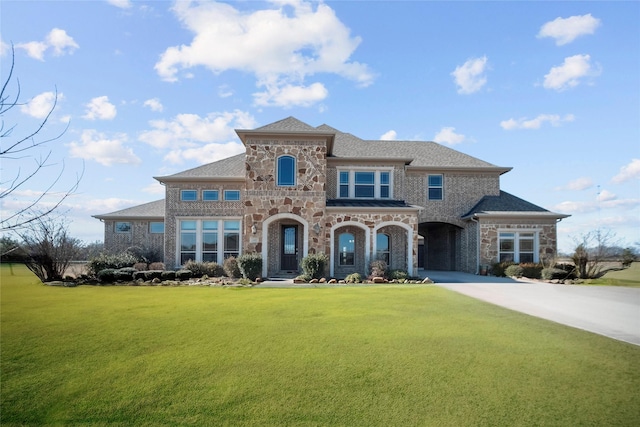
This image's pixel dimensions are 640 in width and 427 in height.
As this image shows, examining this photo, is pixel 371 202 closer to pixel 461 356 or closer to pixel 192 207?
pixel 192 207

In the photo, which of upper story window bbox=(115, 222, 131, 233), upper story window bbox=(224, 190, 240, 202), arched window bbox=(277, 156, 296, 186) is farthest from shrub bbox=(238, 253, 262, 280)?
upper story window bbox=(115, 222, 131, 233)

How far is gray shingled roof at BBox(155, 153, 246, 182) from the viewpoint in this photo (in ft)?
76.5

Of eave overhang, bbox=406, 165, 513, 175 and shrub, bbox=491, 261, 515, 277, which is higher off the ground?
eave overhang, bbox=406, 165, 513, 175

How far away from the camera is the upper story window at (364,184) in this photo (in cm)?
2317

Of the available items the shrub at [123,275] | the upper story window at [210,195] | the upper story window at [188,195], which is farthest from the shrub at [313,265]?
the upper story window at [188,195]

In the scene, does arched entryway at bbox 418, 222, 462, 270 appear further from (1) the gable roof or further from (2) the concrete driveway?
(2) the concrete driveway

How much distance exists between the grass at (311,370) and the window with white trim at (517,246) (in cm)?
1494

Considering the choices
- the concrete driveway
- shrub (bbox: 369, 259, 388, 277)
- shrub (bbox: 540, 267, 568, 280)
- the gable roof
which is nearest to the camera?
the concrete driveway

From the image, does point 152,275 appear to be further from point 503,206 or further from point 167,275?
point 503,206

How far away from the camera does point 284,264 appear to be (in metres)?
22.2

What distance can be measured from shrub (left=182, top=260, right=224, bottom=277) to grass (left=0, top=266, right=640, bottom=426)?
10.8m

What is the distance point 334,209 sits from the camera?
20.8m

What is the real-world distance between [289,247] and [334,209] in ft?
11.3

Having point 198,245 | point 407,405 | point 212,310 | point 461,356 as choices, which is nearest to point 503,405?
point 407,405
